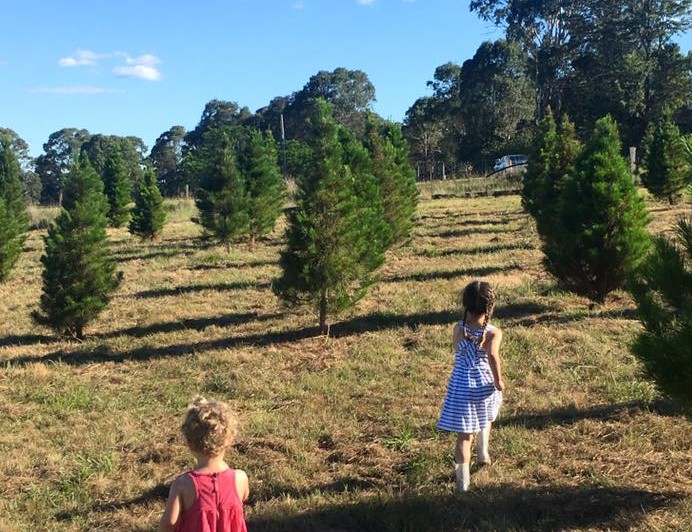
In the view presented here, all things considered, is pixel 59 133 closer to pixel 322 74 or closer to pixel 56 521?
pixel 322 74

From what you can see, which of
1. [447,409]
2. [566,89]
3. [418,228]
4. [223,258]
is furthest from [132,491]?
Result: [566,89]

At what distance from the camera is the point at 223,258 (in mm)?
18656

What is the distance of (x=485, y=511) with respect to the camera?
3.95 metres

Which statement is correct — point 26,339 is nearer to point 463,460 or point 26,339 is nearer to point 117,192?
point 463,460

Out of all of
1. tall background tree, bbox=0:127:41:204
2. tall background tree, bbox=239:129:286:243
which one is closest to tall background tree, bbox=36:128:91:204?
tall background tree, bbox=0:127:41:204

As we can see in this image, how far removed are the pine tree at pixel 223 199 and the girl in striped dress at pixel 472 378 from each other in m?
15.9

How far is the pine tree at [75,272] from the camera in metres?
10.8

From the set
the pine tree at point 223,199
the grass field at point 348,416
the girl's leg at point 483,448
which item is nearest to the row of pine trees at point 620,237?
the grass field at point 348,416

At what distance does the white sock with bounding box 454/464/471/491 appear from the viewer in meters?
4.21

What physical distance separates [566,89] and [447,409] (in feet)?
151

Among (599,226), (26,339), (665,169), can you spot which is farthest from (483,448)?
(665,169)

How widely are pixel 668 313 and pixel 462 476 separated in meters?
1.65

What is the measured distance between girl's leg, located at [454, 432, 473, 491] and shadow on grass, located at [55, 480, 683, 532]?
8cm

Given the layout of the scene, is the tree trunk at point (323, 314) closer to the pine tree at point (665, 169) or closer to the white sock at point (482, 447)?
the white sock at point (482, 447)
